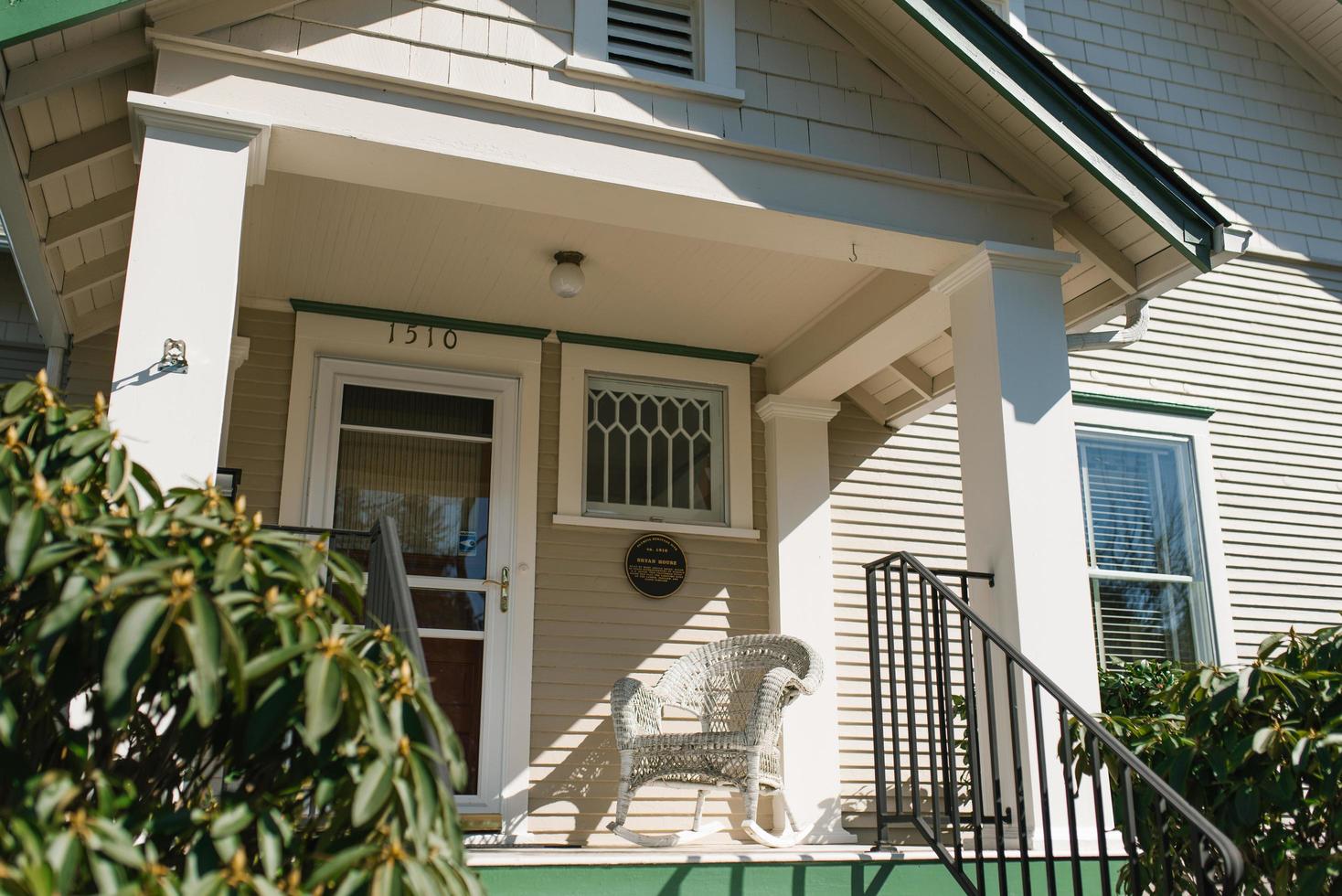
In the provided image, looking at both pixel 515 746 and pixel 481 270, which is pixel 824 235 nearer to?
pixel 481 270

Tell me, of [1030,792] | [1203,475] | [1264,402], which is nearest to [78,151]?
[1030,792]

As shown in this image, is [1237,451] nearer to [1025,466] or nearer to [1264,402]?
[1264,402]

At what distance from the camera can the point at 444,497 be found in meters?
5.40

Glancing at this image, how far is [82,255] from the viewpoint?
4.39 m

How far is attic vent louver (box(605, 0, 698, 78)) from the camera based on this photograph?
164 inches

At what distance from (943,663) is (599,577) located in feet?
6.91

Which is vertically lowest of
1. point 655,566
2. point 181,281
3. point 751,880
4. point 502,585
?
point 751,880

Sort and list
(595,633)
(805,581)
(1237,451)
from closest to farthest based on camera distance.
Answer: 1. (595,633)
2. (805,581)
3. (1237,451)

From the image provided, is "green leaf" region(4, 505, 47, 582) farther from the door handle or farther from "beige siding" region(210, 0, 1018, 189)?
the door handle

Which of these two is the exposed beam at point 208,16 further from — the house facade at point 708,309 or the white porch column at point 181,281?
the white porch column at point 181,281

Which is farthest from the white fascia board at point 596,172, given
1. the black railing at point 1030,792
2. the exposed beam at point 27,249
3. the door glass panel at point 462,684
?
the door glass panel at point 462,684

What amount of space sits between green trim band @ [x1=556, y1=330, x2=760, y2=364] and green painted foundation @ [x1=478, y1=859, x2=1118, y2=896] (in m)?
2.87

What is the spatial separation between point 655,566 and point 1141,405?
2913 millimetres

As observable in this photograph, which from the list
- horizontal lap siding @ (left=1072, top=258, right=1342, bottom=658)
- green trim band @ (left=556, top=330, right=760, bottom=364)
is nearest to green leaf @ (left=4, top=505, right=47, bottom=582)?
green trim band @ (left=556, top=330, right=760, bottom=364)
